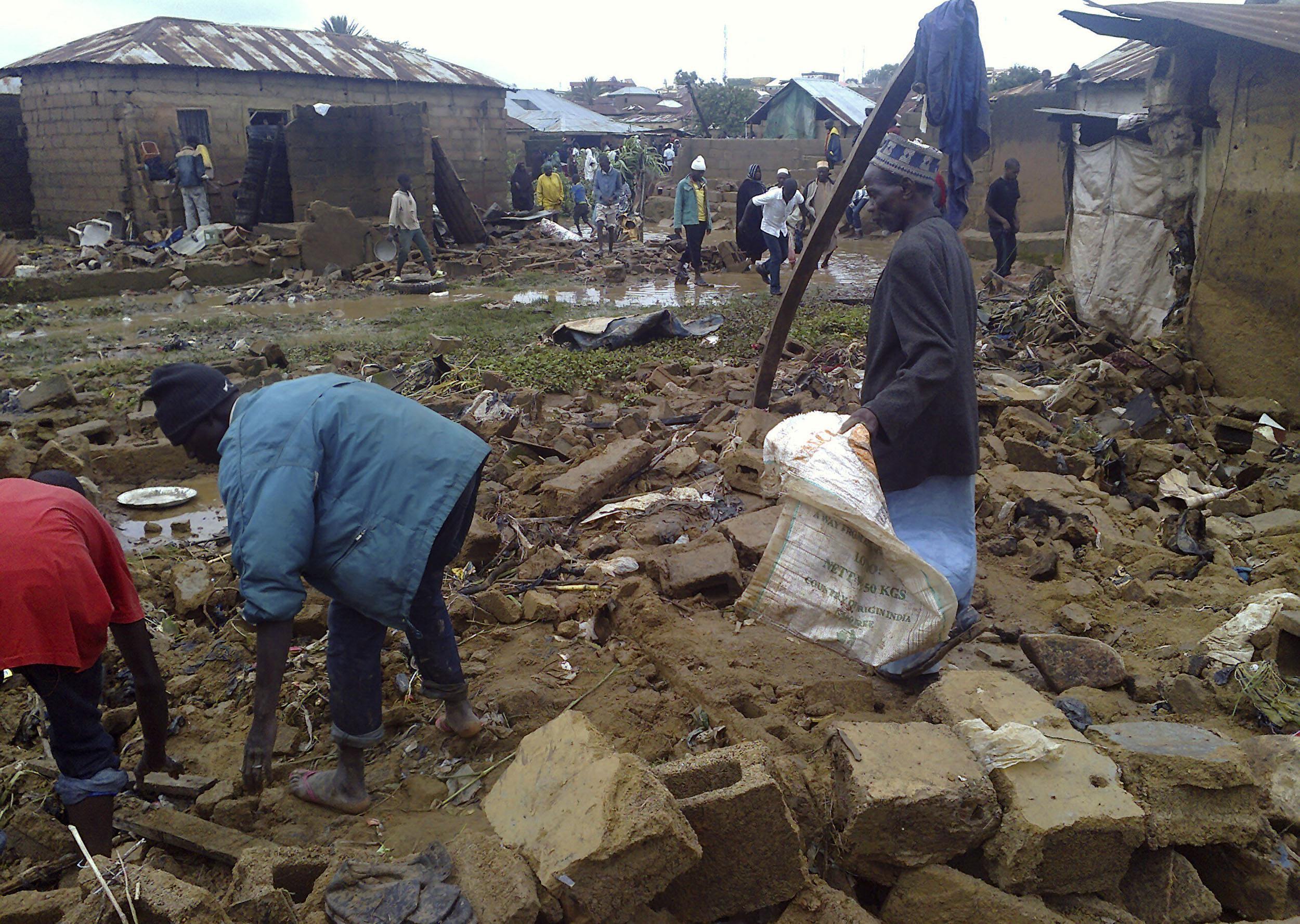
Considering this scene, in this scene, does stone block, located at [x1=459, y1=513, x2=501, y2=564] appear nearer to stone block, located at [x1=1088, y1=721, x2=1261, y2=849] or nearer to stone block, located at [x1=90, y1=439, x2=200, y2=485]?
stone block, located at [x1=1088, y1=721, x2=1261, y2=849]

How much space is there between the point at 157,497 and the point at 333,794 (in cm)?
428

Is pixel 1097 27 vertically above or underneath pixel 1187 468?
above

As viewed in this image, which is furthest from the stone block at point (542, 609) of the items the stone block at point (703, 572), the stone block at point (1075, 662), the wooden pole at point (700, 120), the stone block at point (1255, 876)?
the wooden pole at point (700, 120)

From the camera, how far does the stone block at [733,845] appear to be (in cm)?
232

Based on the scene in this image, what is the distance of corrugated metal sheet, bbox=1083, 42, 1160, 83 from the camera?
52.0 feet

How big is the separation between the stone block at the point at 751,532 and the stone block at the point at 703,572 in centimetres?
9

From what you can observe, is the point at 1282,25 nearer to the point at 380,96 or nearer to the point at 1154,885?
the point at 1154,885

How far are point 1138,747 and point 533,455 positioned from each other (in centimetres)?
446

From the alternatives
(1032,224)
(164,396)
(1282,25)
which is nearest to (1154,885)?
(164,396)

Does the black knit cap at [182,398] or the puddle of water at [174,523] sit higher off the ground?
the black knit cap at [182,398]

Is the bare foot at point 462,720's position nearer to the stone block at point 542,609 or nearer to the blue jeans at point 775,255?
the stone block at point 542,609

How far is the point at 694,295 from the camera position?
45.3 ft

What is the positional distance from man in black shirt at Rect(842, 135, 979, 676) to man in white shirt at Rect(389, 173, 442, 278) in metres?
12.8

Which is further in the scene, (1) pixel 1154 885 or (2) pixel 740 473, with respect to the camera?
(2) pixel 740 473
